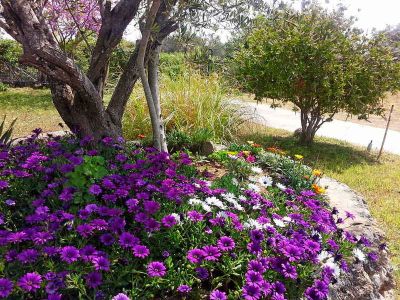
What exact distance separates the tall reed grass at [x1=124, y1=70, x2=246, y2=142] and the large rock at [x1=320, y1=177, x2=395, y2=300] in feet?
7.80

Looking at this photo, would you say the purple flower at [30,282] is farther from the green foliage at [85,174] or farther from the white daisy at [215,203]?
the white daisy at [215,203]

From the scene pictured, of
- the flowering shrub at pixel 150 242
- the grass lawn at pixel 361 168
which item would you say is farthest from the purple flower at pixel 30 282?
the grass lawn at pixel 361 168

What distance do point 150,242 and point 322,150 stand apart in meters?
6.78

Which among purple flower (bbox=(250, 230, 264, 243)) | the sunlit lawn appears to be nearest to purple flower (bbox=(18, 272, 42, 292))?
purple flower (bbox=(250, 230, 264, 243))

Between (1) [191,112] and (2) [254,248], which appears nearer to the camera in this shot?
(2) [254,248]

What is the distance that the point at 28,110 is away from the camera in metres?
11.3

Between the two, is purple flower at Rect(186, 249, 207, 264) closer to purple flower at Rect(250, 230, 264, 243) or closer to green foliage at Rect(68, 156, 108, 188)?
purple flower at Rect(250, 230, 264, 243)

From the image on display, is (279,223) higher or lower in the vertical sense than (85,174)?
lower

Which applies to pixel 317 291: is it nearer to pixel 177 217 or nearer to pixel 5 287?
pixel 177 217

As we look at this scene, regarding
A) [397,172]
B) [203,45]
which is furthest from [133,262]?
[397,172]

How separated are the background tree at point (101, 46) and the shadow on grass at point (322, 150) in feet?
12.0

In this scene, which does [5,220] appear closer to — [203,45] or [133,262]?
[133,262]

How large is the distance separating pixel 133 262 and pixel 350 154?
7.30 meters

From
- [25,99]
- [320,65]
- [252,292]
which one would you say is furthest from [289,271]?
[25,99]
